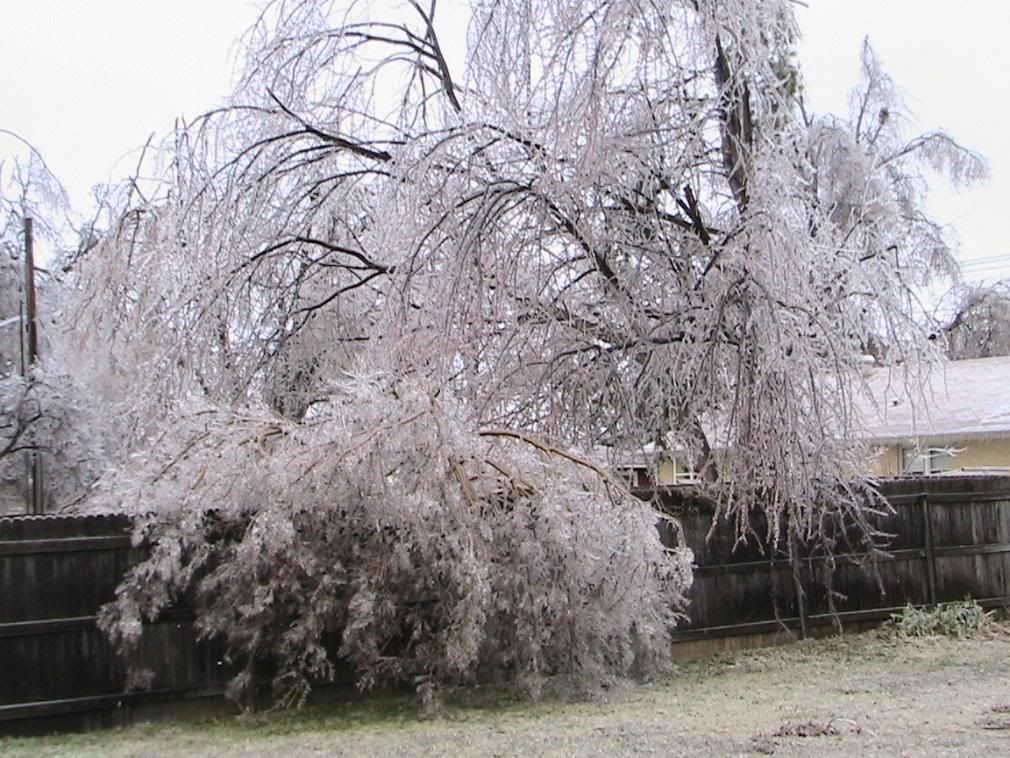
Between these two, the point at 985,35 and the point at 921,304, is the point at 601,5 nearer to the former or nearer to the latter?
the point at 921,304

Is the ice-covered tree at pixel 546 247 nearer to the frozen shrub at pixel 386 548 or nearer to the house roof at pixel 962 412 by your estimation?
the frozen shrub at pixel 386 548

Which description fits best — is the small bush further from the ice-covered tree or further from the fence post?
the ice-covered tree

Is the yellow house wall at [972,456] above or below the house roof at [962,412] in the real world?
below

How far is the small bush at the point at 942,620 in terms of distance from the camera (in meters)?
10.7

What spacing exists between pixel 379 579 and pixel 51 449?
767cm

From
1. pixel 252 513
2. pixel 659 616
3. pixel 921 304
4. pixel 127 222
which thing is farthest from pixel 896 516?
pixel 127 222

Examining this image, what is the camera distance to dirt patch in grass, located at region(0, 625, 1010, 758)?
6.11 meters

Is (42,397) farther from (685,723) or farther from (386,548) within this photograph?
(685,723)

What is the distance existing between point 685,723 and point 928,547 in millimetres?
5517

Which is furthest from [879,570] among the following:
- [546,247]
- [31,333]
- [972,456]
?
[31,333]

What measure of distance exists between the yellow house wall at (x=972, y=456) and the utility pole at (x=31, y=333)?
39.8 ft

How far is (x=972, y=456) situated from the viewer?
18.1 m

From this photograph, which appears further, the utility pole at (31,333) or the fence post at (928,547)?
the utility pole at (31,333)

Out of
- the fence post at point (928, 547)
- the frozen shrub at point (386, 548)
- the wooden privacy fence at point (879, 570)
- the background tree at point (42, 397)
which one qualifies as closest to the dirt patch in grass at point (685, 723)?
the frozen shrub at point (386, 548)
